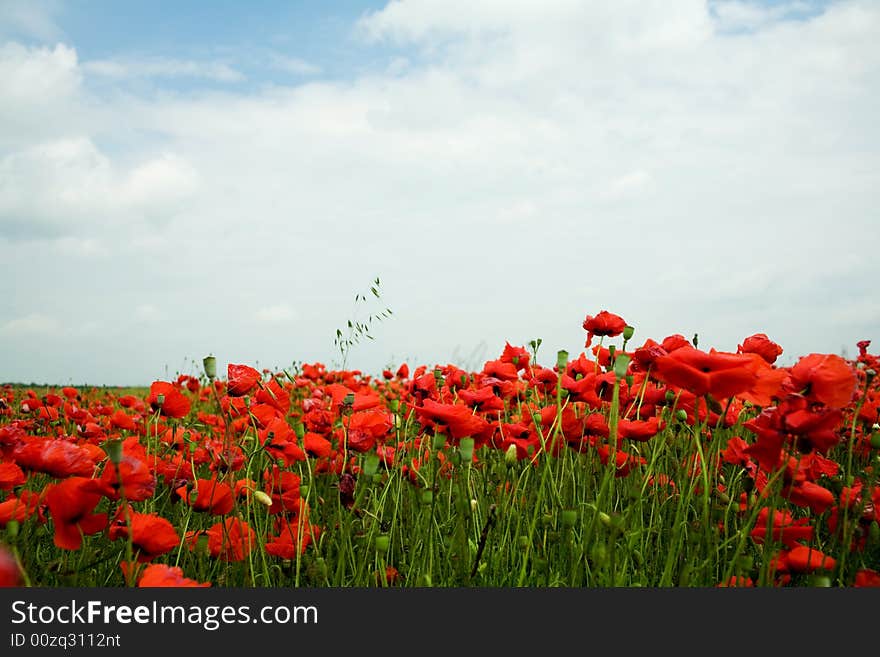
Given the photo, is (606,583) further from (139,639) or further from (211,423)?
(211,423)

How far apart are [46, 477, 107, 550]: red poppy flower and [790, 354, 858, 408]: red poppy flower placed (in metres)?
1.49

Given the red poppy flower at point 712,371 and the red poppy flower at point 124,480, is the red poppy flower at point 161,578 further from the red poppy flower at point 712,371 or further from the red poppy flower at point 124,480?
the red poppy flower at point 712,371

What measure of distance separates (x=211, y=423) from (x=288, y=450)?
1.50 metres

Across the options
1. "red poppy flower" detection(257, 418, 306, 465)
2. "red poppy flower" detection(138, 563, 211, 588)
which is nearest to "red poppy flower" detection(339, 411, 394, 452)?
"red poppy flower" detection(257, 418, 306, 465)

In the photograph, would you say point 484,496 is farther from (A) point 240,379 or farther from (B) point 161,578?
(B) point 161,578

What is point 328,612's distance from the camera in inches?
49.8

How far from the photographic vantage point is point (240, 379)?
6.99ft

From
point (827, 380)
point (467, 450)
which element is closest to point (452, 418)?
point (467, 450)

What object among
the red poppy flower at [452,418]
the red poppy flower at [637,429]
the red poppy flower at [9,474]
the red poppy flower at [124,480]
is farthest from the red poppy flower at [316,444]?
the red poppy flower at [637,429]

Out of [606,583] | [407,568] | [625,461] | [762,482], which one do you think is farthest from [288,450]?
[762,482]

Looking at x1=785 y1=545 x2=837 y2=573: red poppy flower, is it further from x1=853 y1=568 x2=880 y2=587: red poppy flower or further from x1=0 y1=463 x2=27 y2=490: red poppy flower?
x1=0 y1=463 x2=27 y2=490: red poppy flower

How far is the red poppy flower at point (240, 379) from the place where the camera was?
210 centimetres

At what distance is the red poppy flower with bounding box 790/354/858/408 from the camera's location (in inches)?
55.8

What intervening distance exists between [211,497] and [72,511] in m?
0.36
